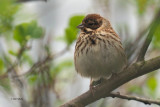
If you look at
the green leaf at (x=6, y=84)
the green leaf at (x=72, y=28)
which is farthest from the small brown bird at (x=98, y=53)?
the green leaf at (x=6, y=84)

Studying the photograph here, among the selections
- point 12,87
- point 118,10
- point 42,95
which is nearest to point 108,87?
point 42,95

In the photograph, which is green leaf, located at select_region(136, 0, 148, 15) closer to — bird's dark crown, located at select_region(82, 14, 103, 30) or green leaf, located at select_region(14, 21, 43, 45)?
bird's dark crown, located at select_region(82, 14, 103, 30)

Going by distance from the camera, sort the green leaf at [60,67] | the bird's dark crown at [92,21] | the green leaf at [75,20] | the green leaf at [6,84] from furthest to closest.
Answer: the green leaf at [60,67] → the bird's dark crown at [92,21] → the green leaf at [75,20] → the green leaf at [6,84]

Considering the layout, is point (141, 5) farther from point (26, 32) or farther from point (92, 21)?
point (26, 32)

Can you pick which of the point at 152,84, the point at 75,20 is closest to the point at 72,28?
the point at 75,20

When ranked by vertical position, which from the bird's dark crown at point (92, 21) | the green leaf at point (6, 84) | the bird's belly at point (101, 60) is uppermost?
the bird's dark crown at point (92, 21)

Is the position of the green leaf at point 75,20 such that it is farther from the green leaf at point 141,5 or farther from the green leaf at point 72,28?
the green leaf at point 141,5
